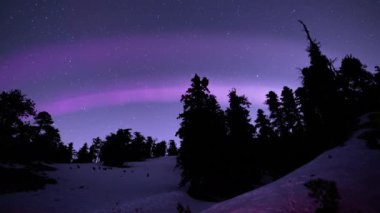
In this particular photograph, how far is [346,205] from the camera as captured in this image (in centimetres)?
879

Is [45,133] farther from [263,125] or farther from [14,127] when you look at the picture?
[263,125]

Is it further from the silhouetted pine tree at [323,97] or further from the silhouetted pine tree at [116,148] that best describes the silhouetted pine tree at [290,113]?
the silhouetted pine tree at [116,148]

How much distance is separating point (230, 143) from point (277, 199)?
50.2 ft

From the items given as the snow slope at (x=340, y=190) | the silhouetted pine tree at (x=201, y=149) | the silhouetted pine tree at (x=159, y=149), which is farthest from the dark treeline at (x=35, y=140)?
the snow slope at (x=340, y=190)

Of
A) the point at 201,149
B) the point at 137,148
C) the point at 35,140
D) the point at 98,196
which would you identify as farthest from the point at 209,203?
the point at 137,148

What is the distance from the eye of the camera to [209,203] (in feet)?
69.8

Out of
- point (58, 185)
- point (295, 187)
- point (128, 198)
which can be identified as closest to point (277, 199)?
point (295, 187)

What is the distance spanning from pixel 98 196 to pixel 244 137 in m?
18.4

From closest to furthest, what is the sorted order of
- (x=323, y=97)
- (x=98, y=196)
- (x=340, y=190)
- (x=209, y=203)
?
(x=340, y=190), (x=209, y=203), (x=98, y=196), (x=323, y=97)

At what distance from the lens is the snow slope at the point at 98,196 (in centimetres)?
1820

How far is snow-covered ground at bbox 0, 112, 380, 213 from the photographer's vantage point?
32.4ft

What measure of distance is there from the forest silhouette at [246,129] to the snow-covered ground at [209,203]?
2686 mm

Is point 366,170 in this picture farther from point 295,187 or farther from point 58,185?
point 58,185

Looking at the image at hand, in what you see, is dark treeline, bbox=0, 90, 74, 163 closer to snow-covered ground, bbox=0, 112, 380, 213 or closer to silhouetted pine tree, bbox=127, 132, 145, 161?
snow-covered ground, bbox=0, 112, 380, 213
